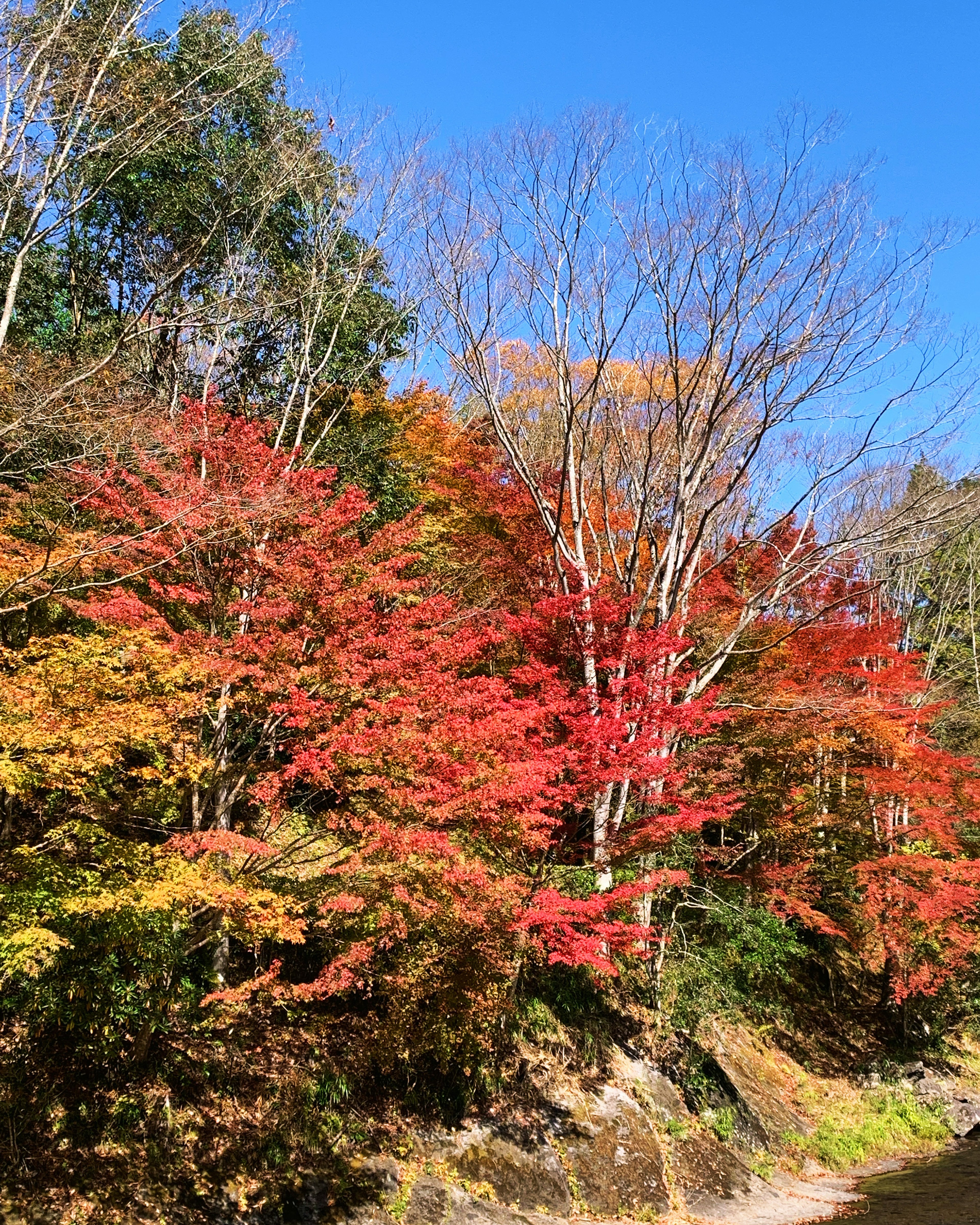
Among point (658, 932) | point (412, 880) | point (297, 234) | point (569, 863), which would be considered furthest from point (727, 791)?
point (297, 234)

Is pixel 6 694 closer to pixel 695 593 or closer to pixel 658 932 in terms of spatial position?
pixel 658 932

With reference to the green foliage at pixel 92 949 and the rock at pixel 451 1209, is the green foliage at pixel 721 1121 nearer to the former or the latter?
the rock at pixel 451 1209

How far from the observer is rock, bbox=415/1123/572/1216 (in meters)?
10.1

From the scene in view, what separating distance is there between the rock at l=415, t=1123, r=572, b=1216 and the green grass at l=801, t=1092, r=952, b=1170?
6.89 meters

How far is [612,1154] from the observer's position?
1152 cm

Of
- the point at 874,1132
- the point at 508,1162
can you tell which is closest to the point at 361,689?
the point at 508,1162

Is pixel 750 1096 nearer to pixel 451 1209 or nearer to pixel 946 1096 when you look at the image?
pixel 946 1096

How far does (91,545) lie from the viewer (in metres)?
8.97

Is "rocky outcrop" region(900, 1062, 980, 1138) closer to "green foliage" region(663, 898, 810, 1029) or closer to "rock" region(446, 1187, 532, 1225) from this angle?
"green foliage" region(663, 898, 810, 1029)

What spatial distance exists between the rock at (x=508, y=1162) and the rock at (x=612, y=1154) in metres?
0.39

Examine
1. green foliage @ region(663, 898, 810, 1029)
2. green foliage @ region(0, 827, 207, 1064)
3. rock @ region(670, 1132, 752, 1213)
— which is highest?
green foliage @ region(0, 827, 207, 1064)

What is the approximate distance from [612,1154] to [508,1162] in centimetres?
197

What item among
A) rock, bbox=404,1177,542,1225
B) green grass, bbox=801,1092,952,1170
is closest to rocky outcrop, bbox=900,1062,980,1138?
green grass, bbox=801,1092,952,1170

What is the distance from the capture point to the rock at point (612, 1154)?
10.9 m
